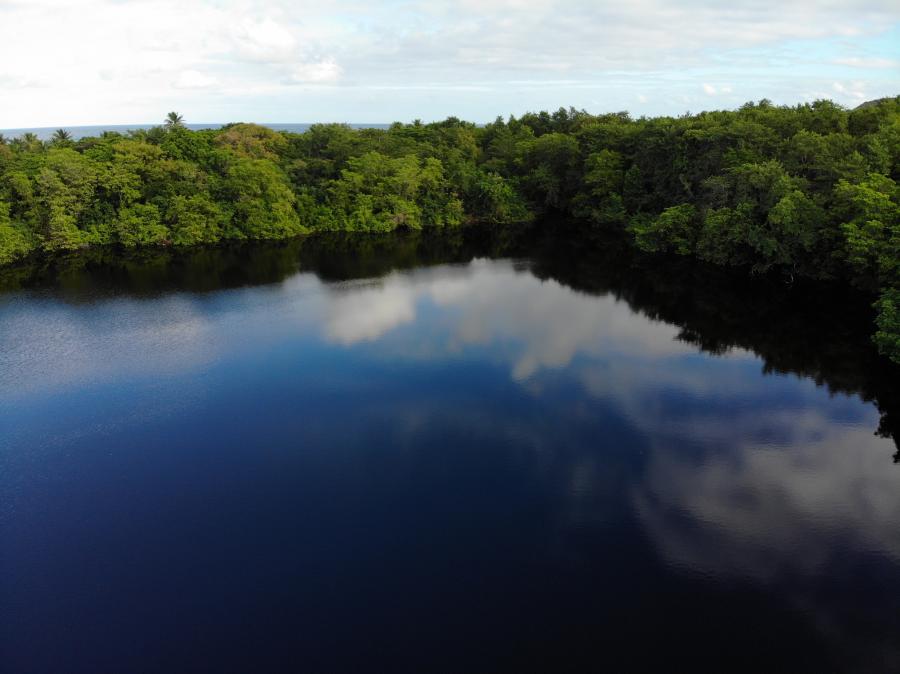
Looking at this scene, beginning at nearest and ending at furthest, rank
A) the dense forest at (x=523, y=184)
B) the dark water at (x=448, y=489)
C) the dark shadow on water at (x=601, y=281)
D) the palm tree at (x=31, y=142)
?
the dark water at (x=448, y=489) → the dark shadow on water at (x=601, y=281) → the dense forest at (x=523, y=184) → the palm tree at (x=31, y=142)

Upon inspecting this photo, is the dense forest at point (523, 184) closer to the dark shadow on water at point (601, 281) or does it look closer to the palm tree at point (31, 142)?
the palm tree at point (31, 142)

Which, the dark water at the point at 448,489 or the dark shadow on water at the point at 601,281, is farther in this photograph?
the dark shadow on water at the point at 601,281

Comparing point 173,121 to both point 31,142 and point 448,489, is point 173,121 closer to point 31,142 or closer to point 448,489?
point 31,142

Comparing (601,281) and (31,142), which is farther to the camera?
(31,142)

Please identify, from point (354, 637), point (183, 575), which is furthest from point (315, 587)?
point (183, 575)

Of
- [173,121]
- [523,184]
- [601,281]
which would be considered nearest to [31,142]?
[173,121]

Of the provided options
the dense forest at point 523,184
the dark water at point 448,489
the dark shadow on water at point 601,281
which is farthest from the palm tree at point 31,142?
the dark water at point 448,489

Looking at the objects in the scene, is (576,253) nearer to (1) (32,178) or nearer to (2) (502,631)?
(2) (502,631)
